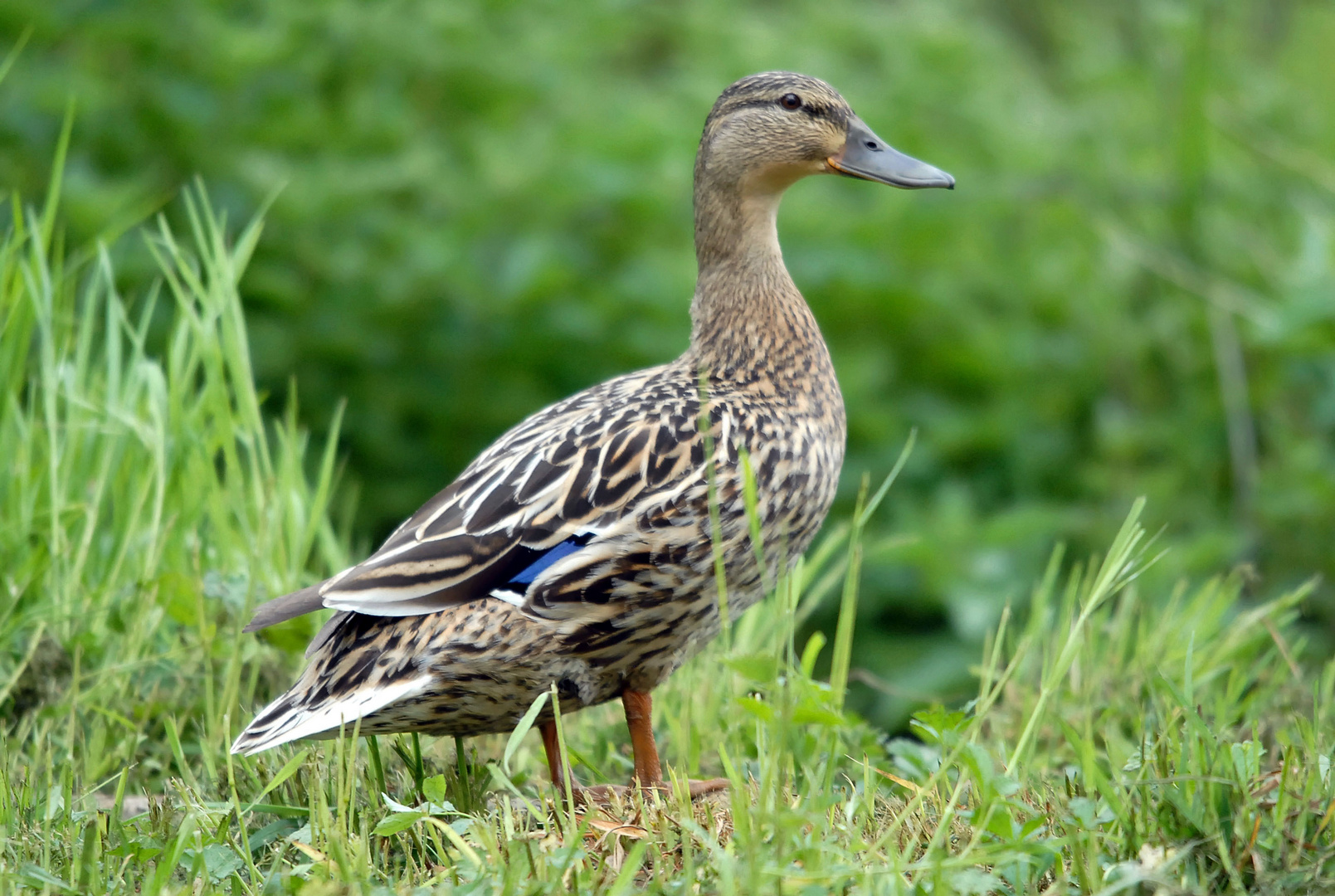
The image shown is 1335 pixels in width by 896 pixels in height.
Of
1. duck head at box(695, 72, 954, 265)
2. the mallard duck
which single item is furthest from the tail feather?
duck head at box(695, 72, 954, 265)

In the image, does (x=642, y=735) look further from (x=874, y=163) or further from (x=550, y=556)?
(x=874, y=163)

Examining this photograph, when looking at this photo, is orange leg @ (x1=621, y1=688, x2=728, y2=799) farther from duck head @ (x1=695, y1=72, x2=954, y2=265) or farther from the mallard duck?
duck head @ (x1=695, y1=72, x2=954, y2=265)

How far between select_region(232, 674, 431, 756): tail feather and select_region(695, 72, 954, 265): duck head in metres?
1.41

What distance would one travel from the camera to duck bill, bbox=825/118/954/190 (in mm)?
3564

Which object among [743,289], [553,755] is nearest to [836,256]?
[743,289]

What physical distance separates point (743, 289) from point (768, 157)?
346 millimetres

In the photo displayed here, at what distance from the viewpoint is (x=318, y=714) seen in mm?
2697

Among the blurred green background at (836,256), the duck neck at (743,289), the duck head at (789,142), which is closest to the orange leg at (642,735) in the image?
the duck neck at (743,289)

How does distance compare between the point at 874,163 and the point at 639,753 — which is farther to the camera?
the point at 874,163

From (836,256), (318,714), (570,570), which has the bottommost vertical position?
(318,714)

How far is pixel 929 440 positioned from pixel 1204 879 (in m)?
3.95

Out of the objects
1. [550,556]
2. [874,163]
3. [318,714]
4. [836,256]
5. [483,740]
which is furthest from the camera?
[836,256]

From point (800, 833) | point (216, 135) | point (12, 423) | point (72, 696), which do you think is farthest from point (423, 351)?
point (800, 833)

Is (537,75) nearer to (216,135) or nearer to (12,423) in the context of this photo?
(216,135)
